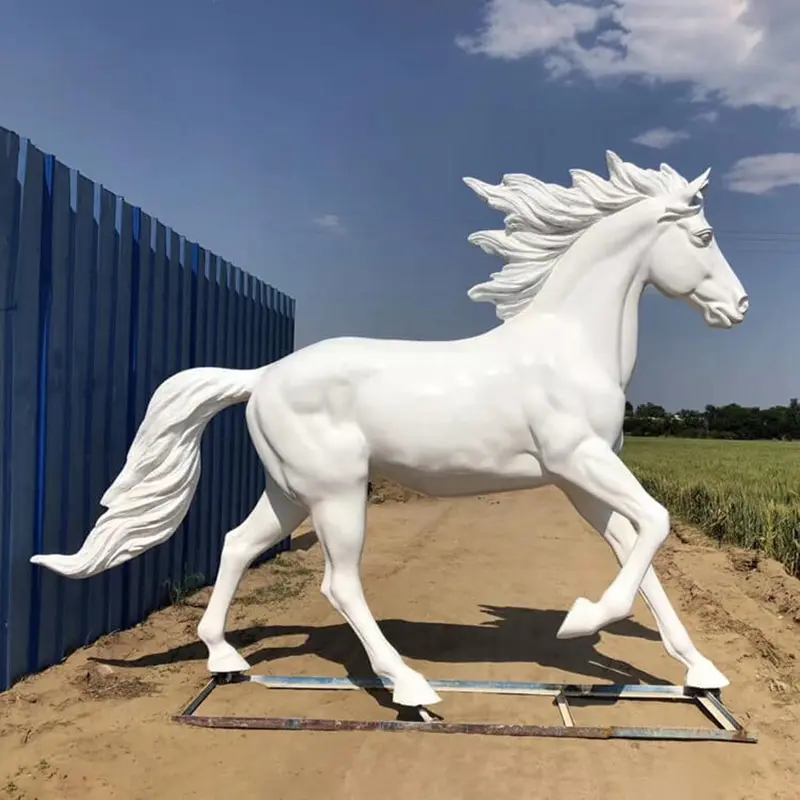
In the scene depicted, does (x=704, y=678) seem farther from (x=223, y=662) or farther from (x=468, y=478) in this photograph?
(x=223, y=662)

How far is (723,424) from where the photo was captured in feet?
167

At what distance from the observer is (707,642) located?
469 centimetres

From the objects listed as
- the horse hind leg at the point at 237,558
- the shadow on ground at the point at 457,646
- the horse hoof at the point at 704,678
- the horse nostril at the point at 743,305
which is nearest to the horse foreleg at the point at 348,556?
the horse hind leg at the point at 237,558

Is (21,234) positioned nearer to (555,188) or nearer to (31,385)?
(31,385)

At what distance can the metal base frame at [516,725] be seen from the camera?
122 inches

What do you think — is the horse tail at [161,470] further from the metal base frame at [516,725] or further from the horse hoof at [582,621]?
the horse hoof at [582,621]

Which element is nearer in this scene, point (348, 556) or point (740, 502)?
point (348, 556)

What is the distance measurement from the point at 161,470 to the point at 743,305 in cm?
283

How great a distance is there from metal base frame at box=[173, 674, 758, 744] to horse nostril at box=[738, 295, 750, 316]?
175cm

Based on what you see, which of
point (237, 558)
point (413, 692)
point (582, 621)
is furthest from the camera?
point (237, 558)

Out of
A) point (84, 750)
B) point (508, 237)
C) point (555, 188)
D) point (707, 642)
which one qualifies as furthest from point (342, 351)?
point (707, 642)

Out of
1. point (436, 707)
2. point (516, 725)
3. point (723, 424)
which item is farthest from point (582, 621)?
point (723, 424)

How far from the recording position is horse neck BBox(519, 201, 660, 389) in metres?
3.49

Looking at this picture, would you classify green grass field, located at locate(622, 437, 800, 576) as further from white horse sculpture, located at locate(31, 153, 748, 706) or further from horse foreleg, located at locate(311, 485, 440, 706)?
horse foreleg, located at locate(311, 485, 440, 706)
